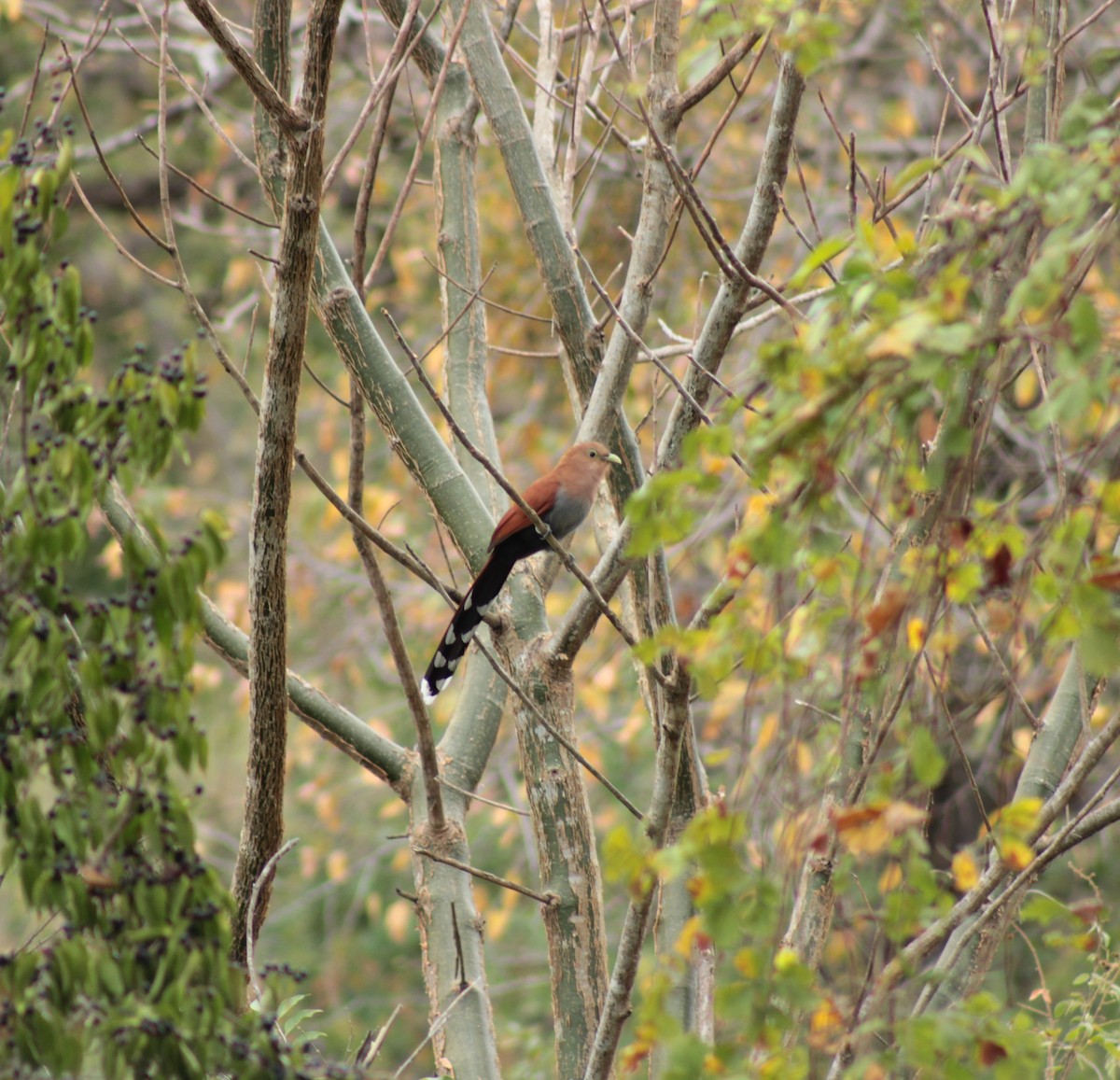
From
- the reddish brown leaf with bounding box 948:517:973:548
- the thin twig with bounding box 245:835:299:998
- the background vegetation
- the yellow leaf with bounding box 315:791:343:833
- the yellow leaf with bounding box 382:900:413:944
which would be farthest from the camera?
the yellow leaf with bounding box 315:791:343:833

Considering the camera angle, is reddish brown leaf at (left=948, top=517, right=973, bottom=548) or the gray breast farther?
the gray breast

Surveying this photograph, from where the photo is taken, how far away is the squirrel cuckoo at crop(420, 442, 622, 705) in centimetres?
332

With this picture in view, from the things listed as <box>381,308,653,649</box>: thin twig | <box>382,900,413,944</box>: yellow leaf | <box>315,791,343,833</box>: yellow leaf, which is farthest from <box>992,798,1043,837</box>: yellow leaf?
<box>315,791,343,833</box>: yellow leaf

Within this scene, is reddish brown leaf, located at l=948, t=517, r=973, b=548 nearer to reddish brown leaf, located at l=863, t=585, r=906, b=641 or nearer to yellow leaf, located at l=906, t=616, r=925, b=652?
reddish brown leaf, located at l=863, t=585, r=906, b=641

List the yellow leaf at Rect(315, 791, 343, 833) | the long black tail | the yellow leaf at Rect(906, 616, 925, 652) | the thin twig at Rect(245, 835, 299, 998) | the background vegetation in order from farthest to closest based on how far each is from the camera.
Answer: the yellow leaf at Rect(315, 791, 343, 833)
the long black tail
the thin twig at Rect(245, 835, 299, 998)
the yellow leaf at Rect(906, 616, 925, 652)
the background vegetation

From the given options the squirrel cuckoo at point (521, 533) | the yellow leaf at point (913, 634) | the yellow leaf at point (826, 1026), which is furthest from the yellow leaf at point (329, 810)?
the yellow leaf at point (826, 1026)

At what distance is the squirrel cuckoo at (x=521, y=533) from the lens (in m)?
3.32

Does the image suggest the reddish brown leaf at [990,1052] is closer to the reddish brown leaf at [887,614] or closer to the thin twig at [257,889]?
the reddish brown leaf at [887,614]

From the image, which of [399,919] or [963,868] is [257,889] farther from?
[399,919]

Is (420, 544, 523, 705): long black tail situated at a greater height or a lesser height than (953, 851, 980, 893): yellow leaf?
greater

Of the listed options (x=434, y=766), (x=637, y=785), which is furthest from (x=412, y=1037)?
(x=434, y=766)

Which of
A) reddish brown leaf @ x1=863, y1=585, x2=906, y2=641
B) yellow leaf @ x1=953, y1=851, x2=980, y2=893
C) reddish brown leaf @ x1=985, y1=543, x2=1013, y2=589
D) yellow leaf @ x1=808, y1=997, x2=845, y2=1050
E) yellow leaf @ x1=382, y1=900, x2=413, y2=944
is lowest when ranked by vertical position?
yellow leaf @ x1=382, y1=900, x2=413, y2=944

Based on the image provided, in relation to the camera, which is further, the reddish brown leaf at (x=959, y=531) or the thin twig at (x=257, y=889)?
the thin twig at (x=257, y=889)

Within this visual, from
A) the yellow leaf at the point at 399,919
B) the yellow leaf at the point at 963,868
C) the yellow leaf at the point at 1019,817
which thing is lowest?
the yellow leaf at the point at 399,919
